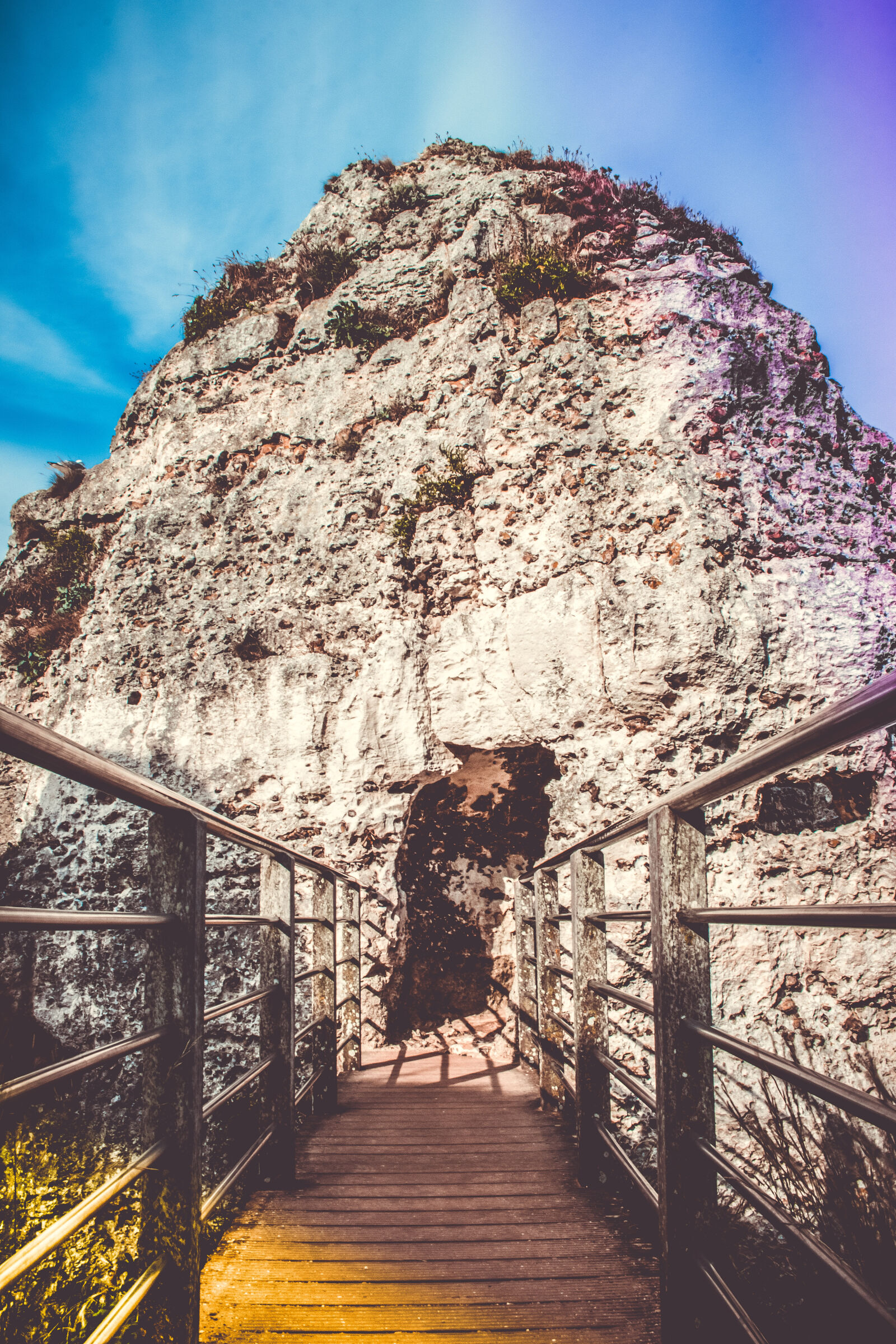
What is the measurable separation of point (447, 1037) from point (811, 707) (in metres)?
3.91

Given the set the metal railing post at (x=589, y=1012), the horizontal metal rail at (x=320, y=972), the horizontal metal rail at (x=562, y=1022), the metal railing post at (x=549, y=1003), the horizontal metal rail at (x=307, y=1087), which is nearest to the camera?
the metal railing post at (x=589, y=1012)

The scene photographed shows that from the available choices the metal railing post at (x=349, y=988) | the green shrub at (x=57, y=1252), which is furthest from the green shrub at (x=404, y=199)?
the green shrub at (x=57, y=1252)

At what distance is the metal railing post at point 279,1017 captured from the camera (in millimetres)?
2326

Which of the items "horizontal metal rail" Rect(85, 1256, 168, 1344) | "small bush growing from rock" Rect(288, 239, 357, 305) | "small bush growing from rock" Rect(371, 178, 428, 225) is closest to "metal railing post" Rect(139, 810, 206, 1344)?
"horizontal metal rail" Rect(85, 1256, 168, 1344)

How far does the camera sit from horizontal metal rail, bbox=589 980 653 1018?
1.73 meters

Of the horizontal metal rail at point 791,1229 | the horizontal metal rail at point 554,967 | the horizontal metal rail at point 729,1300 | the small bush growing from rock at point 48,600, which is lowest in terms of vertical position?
the horizontal metal rail at point 729,1300

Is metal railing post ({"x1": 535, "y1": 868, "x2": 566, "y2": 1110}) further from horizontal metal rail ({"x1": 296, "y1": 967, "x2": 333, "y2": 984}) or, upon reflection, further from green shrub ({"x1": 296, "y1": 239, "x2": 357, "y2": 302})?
green shrub ({"x1": 296, "y1": 239, "x2": 357, "y2": 302})

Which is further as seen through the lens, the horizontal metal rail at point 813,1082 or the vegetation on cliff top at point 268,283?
the vegetation on cliff top at point 268,283

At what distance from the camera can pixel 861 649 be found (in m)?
4.93

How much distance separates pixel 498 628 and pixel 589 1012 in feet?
12.3

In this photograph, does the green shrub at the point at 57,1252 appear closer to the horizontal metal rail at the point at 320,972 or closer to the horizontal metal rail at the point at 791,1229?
the horizontal metal rail at the point at 320,972

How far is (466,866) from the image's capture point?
242 inches

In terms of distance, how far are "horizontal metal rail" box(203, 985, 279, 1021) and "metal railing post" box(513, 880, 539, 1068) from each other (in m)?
2.13

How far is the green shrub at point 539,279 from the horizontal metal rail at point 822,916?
690 centimetres
